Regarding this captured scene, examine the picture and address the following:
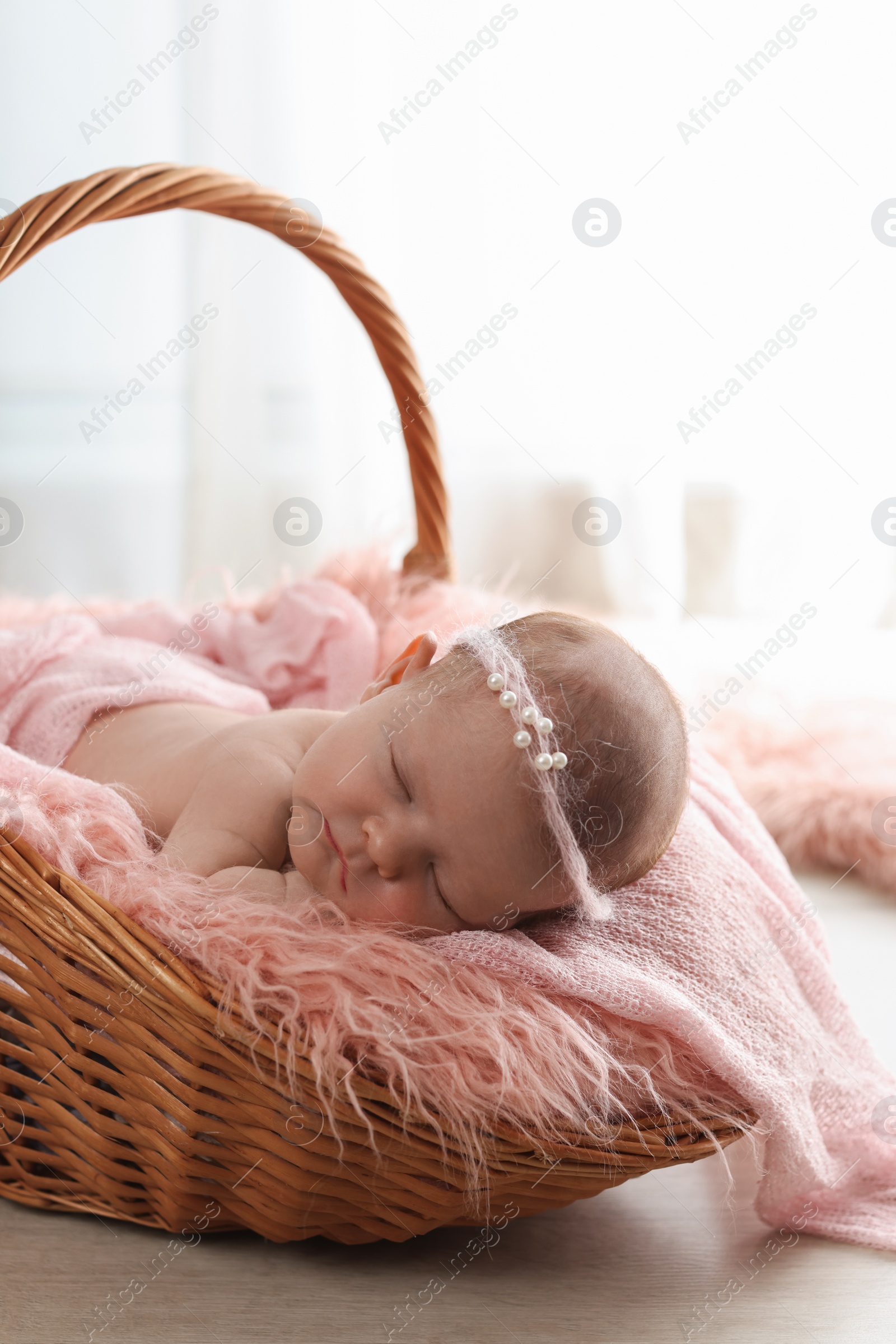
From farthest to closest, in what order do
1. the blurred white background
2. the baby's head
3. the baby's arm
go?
the blurred white background → the baby's arm → the baby's head

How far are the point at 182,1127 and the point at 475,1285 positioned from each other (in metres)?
0.25

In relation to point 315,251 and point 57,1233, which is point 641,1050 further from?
point 315,251

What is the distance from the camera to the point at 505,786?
0.85 metres

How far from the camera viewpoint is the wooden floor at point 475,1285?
2.60 feet

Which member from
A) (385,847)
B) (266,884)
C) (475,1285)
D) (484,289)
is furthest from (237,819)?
(484,289)

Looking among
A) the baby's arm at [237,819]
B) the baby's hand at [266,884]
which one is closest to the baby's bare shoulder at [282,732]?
the baby's arm at [237,819]

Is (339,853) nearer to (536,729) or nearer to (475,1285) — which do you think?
(536,729)

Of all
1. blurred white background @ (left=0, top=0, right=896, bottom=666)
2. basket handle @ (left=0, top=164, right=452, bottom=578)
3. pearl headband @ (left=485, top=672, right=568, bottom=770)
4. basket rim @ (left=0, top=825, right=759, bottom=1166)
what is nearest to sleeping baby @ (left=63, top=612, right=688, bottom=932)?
pearl headband @ (left=485, top=672, right=568, bottom=770)

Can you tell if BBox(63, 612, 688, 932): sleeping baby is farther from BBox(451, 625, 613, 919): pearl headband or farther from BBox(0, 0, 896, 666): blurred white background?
BBox(0, 0, 896, 666): blurred white background

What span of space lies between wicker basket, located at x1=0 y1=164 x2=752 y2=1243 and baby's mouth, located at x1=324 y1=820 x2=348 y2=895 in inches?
6.9

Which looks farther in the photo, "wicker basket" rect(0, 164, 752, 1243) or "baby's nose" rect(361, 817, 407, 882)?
"baby's nose" rect(361, 817, 407, 882)

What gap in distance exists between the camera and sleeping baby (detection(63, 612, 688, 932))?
860mm

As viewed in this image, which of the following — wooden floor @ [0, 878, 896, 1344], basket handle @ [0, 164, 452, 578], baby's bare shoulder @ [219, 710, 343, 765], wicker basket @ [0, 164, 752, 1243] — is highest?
basket handle @ [0, 164, 452, 578]

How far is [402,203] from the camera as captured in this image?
2770 millimetres
